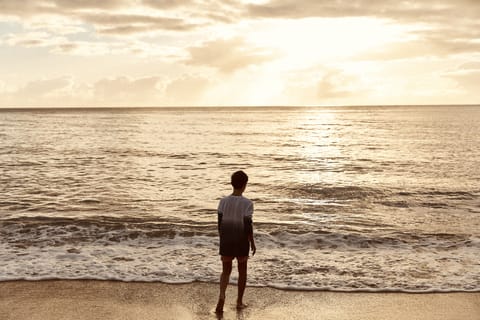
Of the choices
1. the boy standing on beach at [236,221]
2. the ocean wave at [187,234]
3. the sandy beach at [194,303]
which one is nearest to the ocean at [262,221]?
the ocean wave at [187,234]

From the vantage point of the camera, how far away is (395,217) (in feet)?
56.4

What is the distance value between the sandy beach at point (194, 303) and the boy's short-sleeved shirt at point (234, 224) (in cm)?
117

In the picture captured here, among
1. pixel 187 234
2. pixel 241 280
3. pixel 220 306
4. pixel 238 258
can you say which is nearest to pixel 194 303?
pixel 220 306

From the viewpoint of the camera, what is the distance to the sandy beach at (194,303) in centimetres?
826

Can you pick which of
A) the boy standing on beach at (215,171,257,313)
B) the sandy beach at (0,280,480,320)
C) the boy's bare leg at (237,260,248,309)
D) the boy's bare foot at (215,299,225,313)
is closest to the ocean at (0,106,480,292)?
the sandy beach at (0,280,480,320)

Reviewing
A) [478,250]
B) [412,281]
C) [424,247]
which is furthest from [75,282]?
[478,250]

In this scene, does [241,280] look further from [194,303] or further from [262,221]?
[262,221]

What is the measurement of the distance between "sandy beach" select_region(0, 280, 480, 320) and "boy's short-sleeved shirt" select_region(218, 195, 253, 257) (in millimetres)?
1173

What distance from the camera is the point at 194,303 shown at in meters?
8.84

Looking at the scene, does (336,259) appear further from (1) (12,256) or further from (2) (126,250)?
(1) (12,256)

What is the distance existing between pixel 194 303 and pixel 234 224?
6.75 ft

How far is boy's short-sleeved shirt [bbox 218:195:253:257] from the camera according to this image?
7.67 m

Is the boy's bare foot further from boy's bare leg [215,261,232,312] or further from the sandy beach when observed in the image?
the sandy beach

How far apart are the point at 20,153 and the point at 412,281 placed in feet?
110
